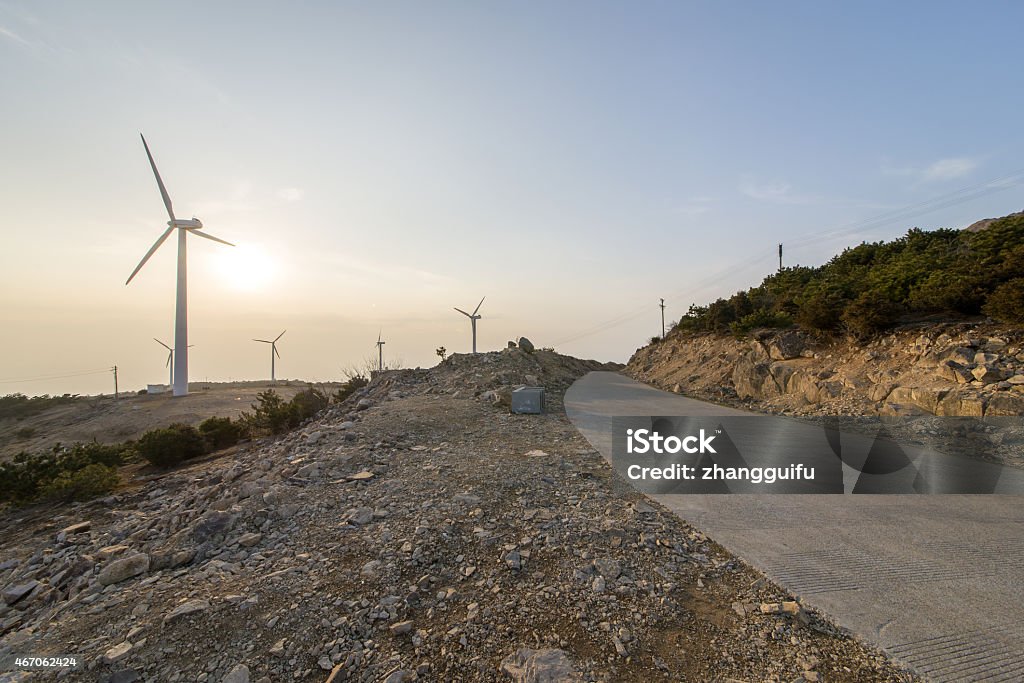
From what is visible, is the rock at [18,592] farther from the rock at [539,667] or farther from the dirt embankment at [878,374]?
the dirt embankment at [878,374]

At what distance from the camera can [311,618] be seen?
423 cm

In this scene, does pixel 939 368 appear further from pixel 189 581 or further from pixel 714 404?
pixel 189 581

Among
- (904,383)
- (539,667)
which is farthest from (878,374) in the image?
(539,667)

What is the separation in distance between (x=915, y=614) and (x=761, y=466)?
4454mm

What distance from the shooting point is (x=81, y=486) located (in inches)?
364

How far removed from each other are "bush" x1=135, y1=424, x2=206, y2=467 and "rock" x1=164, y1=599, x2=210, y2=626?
34.1ft

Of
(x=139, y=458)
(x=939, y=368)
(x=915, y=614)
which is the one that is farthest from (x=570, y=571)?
(x=139, y=458)

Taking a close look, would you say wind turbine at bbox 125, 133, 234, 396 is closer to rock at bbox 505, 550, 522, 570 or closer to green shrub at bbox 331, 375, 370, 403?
green shrub at bbox 331, 375, 370, 403

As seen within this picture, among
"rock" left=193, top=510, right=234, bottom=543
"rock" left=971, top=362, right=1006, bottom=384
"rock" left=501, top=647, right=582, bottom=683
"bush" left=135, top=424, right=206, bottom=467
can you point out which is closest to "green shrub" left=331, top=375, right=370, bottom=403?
"bush" left=135, top=424, right=206, bottom=467

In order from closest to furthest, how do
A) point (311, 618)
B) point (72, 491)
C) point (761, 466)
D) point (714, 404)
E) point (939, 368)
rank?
point (311, 618)
point (761, 466)
point (72, 491)
point (939, 368)
point (714, 404)

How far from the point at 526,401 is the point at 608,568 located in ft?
27.9

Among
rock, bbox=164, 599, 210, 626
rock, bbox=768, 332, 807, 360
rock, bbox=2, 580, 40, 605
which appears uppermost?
rock, bbox=768, 332, 807, 360

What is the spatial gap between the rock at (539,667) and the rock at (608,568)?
1.13 m

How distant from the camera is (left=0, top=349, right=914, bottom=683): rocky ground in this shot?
12.1 feet
